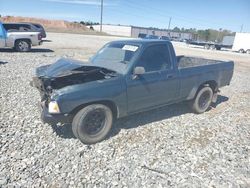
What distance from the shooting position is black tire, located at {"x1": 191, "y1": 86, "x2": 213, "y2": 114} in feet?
20.3

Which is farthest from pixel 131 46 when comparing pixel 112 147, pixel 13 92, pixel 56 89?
pixel 13 92

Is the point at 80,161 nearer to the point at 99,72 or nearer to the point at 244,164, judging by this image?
the point at 99,72

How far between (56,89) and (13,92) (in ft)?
11.3

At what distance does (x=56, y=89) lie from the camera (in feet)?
14.0

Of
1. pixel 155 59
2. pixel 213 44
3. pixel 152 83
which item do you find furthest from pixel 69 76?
pixel 213 44

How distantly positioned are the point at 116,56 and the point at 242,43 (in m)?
44.2

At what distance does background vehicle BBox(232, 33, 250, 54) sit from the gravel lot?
135 ft

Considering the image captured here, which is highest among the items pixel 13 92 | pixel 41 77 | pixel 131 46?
pixel 131 46

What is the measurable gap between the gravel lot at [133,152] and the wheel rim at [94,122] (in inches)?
11.1

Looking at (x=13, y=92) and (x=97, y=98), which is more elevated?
(x=97, y=98)

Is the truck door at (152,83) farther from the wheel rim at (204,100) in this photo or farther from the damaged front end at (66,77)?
the wheel rim at (204,100)

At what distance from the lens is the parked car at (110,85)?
4074 millimetres

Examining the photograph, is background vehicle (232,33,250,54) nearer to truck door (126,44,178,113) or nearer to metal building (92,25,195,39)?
truck door (126,44,178,113)

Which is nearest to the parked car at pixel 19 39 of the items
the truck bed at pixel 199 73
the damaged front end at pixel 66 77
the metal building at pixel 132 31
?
the truck bed at pixel 199 73
